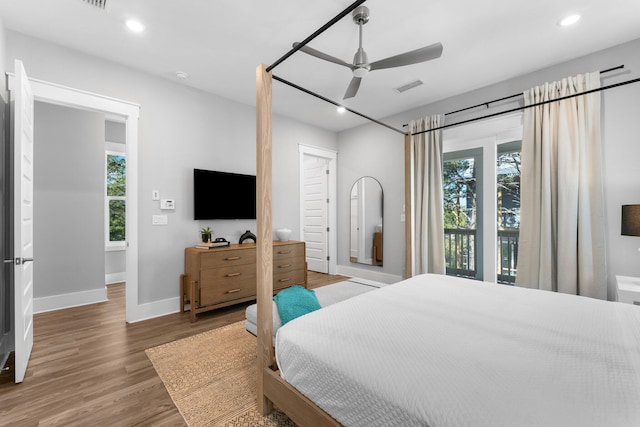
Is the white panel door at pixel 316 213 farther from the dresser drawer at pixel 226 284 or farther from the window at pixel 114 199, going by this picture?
the window at pixel 114 199

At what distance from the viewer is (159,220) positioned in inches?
131

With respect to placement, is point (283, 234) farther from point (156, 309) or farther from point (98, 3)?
point (98, 3)

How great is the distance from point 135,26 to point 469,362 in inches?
136

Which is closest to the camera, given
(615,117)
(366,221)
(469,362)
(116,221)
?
(469,362)

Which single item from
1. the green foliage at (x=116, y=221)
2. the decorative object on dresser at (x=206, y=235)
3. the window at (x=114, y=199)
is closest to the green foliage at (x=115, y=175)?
the window at (x=114, y=199)

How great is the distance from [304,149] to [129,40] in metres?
2.83

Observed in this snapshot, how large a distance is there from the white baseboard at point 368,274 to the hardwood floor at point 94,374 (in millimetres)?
2517

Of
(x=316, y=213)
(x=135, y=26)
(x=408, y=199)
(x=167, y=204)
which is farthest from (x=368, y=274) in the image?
(x=135, y=26)

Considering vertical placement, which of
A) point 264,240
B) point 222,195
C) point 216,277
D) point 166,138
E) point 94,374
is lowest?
point 94,374

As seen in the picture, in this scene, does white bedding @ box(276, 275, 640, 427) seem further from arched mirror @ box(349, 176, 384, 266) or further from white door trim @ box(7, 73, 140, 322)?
arched mirror @ box(349, 176, 384, 266)

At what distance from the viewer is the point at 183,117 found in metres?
3.53

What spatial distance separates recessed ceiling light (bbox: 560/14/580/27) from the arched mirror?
290 cm

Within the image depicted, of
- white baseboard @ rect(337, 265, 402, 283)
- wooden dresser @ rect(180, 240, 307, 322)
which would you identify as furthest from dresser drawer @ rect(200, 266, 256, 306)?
white baseboard @ rect(337, 265, 402, 283)

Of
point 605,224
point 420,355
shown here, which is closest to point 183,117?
point 420,355
